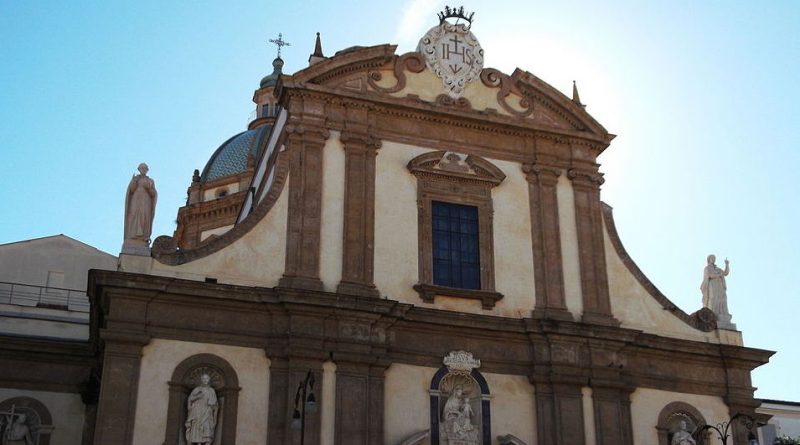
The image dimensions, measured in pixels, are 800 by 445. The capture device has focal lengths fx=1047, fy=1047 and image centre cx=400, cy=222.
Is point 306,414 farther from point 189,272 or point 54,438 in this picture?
point 54,438

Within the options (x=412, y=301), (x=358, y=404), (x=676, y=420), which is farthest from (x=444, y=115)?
(x=676, y=420)

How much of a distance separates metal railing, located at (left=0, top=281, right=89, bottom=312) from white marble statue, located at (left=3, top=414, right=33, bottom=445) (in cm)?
446

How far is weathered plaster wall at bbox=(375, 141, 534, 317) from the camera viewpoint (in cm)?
2128

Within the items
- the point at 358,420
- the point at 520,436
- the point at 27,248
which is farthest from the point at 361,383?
the point at 27,248

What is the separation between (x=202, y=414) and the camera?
18406 mm

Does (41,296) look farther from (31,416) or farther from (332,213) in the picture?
(332,213)

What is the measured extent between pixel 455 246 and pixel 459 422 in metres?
3.87

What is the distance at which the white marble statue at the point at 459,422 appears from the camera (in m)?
20.1

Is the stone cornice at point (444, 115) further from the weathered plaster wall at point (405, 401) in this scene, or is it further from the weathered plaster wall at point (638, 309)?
the weathered plaster wall at point (405, 401)

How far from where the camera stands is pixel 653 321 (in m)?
23.0

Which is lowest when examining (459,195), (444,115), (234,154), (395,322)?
(395,322)

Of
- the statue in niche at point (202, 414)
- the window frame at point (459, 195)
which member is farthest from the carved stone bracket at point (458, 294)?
the statue in niche at point (202, 414)


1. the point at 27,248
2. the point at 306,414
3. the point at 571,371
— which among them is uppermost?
the point at 27,248

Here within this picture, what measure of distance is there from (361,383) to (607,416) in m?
5.28
